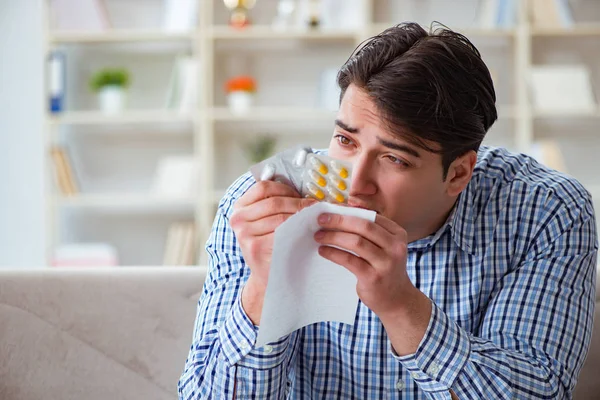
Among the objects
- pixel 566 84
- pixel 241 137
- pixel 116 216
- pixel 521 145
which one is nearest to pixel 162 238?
pixel 116 216

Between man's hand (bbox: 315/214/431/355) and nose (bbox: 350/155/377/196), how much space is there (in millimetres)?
199

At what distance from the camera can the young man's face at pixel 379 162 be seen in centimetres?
122

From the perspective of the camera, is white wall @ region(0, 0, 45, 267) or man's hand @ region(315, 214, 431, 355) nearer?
man's hand @ region(315, 214, 431, 355)

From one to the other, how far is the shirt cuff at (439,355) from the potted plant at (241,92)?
9.73ft

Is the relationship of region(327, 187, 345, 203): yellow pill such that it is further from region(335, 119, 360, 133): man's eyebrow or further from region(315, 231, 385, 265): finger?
region(335, 119, 360, 133): man's eyebrow

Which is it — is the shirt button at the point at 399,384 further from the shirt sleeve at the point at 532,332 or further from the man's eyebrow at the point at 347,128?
the man's eyebrow at the point at 347,128

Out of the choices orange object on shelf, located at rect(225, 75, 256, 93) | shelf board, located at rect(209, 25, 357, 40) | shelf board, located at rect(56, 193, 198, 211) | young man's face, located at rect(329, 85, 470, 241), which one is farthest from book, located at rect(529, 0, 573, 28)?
→ young man's face, located at rect(329, 85, 470, 241)

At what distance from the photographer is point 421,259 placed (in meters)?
1.39

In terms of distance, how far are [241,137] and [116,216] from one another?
74 cm

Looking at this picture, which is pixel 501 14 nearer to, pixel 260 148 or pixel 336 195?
pixel 260 148

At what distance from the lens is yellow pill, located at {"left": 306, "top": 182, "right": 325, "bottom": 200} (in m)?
1.01

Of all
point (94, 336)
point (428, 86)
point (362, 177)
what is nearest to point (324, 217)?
point (362, 177)

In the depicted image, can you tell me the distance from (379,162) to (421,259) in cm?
24

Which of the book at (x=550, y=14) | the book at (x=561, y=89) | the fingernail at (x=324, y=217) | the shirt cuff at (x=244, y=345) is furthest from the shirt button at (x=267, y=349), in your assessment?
the book at (x=550, y=14)
